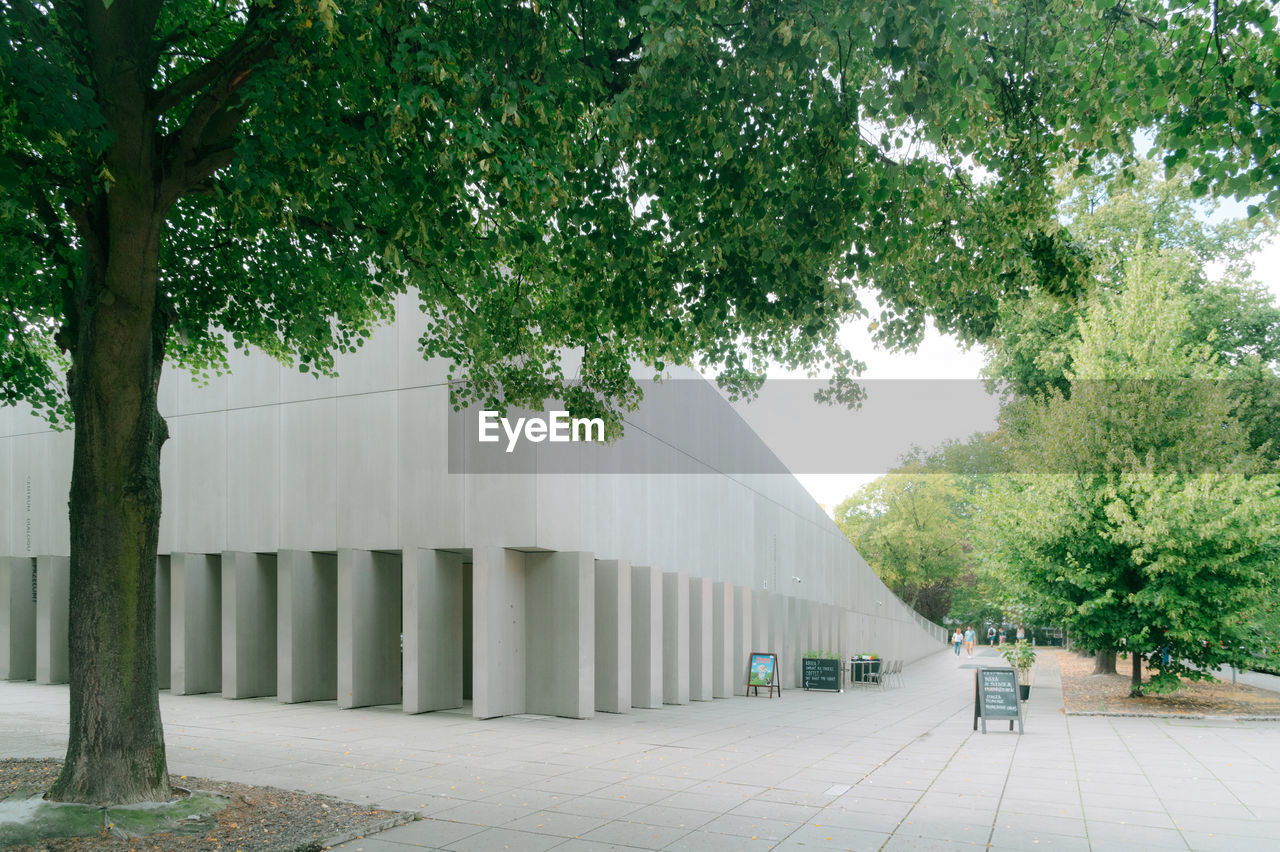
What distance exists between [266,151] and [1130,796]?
10.2 meters

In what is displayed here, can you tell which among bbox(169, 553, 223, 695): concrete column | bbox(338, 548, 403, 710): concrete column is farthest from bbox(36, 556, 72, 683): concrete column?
bbox(338, 548, 403, 710): concrete column

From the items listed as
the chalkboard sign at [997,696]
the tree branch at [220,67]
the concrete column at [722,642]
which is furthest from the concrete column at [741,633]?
the tree branch at [220,67]

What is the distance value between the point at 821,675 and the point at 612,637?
420 inches

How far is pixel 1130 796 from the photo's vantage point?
34.4 ft

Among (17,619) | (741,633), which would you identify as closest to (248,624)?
(17,619)

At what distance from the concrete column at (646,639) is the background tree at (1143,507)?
28.3ft

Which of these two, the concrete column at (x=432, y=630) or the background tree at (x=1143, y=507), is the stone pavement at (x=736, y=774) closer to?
the concrete column at (x=432, y=630)

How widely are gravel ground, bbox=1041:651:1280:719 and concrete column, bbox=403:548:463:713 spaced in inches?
483

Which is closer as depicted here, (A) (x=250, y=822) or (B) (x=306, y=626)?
(A) (x=250, y=822)

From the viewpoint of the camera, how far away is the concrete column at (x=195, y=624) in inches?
758

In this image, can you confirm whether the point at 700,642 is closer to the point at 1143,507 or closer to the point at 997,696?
the point at 997,696

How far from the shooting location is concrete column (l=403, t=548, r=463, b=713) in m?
16.5

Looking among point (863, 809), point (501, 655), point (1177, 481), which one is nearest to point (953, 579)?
point (1177, 481)

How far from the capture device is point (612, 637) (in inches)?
698
